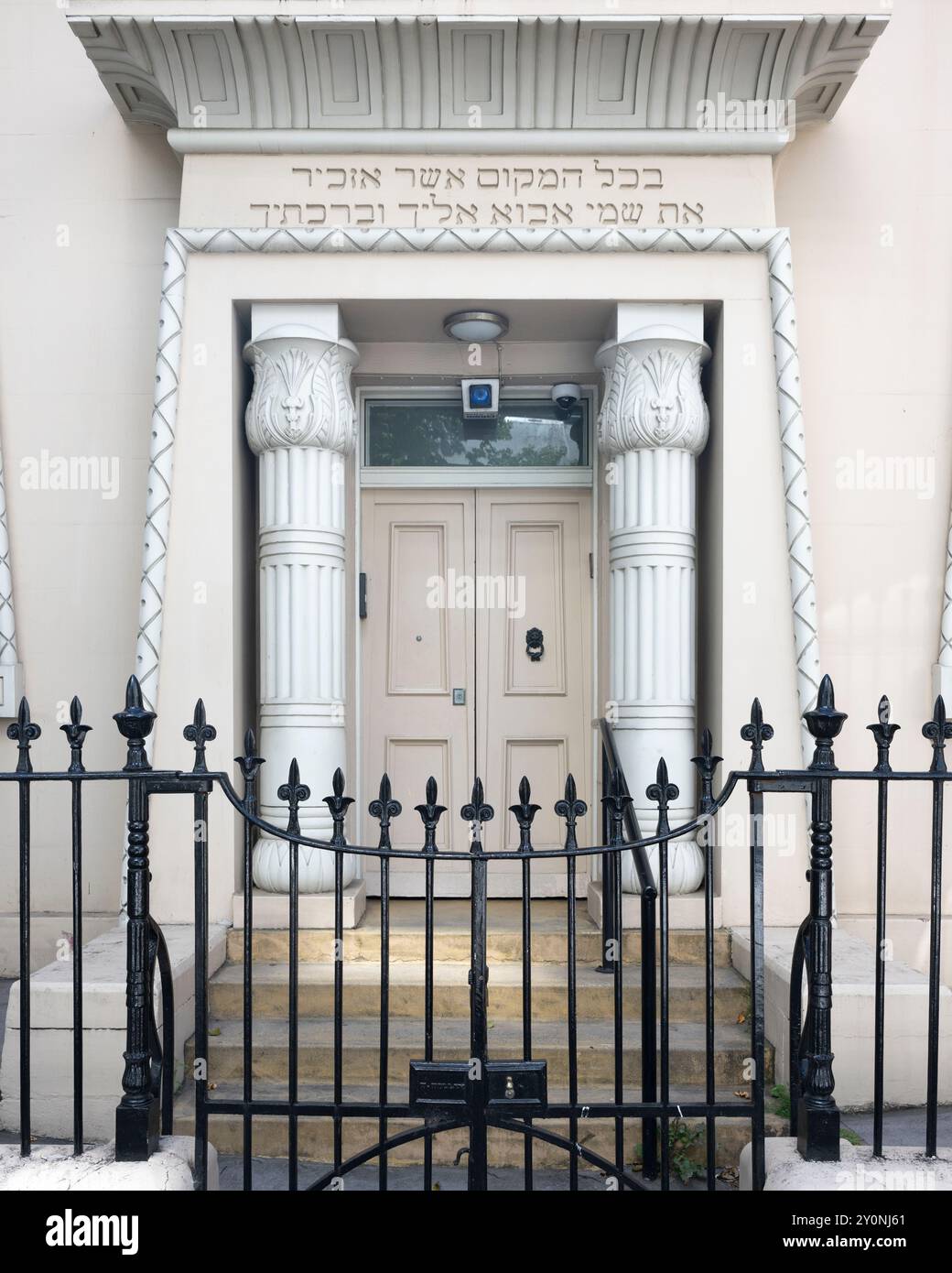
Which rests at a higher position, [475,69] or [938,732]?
[475,69]

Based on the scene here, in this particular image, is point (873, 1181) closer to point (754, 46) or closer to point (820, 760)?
point (820, 760)

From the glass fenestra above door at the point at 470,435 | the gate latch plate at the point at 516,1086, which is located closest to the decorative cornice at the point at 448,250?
the glass fenestra above door at the point at 470,435

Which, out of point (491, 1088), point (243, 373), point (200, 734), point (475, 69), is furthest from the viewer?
point (243, 373)

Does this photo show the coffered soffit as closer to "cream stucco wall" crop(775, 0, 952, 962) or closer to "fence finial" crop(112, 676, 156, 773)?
"cream stucco wall" crop(775, 0, 952, 962)

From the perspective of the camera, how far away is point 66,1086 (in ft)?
14.1

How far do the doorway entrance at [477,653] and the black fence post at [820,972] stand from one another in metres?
3.39

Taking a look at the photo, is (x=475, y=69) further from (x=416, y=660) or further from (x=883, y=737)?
(x=883, y=737)

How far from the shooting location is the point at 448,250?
5.69 m

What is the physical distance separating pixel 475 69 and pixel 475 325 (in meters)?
1.23

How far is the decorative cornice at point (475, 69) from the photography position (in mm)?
5348

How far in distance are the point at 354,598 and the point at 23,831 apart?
3.52 meters

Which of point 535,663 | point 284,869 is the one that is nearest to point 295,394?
point 535,663

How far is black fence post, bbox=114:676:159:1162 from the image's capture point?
309 cm

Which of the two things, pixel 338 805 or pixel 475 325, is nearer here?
pixel 338 805
